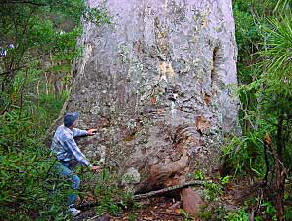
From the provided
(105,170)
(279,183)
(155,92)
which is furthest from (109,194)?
(155,92)

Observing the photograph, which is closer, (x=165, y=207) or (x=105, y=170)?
(x=105, y=170)

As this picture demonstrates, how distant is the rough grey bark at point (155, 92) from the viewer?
5.00m

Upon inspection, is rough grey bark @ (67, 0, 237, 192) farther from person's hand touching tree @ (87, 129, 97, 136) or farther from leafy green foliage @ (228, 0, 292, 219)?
leafy green foliage @ (228, 0, 292, 219)

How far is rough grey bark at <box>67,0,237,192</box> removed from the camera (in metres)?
5.00

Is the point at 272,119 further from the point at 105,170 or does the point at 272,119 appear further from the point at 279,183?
the point at 105,170

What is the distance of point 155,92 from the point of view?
16.8 ft

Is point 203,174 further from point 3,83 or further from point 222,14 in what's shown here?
point 3,83

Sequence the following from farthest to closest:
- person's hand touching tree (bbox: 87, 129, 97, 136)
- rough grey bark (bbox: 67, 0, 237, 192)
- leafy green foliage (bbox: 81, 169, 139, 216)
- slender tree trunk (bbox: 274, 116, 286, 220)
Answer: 1. person's hand touching tree (bbox: 87, 129, 97, 136)
2. rough grey bark (bbox: 67, 0, 237, 192)
3. slender tree trunk (bbox: 274, 116, 286, 220)
4. leafy green foliage (bbox: 81, 169, 139, 216)

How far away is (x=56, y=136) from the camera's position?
188 inches

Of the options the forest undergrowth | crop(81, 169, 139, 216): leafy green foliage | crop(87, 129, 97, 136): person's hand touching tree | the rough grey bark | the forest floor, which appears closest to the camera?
the forest undergrowth

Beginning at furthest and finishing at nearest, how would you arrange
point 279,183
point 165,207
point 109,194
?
1. point 165,207
2. point 279,183
3. point 109,194

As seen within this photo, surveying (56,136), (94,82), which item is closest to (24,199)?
(56,136)

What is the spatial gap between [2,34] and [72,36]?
33.6 inches

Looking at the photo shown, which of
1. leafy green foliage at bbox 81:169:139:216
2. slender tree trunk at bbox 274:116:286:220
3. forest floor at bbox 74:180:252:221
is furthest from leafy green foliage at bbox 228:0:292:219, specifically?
leafy green foliage at bbox 81:169:139:216
